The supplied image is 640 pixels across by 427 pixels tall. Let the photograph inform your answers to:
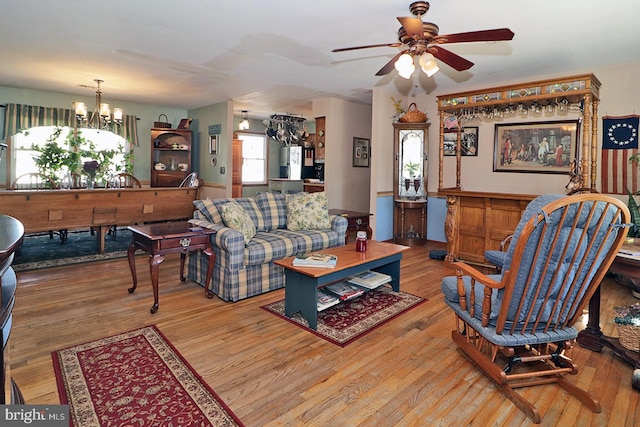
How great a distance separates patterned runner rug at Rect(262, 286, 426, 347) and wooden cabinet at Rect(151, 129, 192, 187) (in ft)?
17.8

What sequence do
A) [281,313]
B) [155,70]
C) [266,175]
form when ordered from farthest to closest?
[266,175], [155,70], [281,313]

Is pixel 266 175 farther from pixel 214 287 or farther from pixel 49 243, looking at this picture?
pixel 214 287

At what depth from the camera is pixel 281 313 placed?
3.20 m

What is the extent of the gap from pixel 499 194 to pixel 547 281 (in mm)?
2770

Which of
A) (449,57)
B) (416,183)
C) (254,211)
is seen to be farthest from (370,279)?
(416,183)

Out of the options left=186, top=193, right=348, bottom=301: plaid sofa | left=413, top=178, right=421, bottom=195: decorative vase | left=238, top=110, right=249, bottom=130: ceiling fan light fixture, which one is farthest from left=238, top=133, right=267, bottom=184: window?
left=186, top=193, right=348, bottom=301: plaid sofa

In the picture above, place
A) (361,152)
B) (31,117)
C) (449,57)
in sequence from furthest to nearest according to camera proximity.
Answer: (361,152) → (31,117) → (449,57)

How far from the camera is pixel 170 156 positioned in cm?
805

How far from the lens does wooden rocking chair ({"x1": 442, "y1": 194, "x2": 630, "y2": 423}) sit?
1.84 m

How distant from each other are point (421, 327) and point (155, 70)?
178 inches

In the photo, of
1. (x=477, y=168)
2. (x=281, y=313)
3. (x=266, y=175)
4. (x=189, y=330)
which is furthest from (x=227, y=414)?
(x=266, y=175)

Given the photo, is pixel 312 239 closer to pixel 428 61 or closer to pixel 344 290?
pixel 344 290

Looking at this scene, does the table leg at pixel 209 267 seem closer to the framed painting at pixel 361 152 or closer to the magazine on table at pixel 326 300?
the magazine on table at pixel 326 300

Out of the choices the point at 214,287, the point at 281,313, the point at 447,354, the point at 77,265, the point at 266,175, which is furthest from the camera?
the point at 266,175
